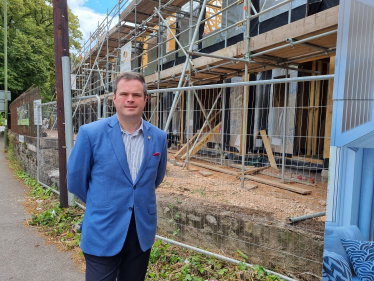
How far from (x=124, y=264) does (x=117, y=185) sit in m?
0.62

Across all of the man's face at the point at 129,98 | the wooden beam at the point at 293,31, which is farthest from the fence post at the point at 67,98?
the wooden beam at the point at 293,31

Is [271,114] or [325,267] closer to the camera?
[325,267]

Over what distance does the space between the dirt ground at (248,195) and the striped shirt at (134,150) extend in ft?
6.51

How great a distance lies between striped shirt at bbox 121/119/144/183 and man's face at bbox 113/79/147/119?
16 cm

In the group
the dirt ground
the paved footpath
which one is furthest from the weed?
the paved footpath

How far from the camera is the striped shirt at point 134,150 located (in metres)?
2.10

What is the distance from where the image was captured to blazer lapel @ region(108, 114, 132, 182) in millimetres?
2027

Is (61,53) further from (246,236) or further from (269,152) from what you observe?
(269,152)

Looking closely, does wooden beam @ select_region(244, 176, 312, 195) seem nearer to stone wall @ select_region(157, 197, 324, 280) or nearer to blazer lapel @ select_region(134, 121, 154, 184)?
stone wall @ select_region(157, 197, 324, 280)

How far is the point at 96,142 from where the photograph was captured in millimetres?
2029

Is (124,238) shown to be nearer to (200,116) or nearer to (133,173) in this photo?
(133,173)

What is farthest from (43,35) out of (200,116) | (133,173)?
(133,173)

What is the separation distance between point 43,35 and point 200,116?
23.1 m

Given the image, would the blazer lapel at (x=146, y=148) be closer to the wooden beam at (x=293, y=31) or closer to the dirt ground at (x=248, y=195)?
the dirt ground at (x=248, y=195)
